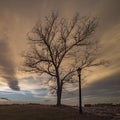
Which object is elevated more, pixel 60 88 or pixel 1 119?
pixel 60 88

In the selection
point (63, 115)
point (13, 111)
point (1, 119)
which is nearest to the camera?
point (1, 119)

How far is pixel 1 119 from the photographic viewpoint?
115 feet

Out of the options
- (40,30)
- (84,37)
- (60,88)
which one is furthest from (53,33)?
(60,88)

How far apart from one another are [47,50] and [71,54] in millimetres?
4449

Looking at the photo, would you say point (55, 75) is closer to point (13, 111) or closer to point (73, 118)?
point (13, 111)

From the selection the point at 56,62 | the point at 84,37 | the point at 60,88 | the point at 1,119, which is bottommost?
the point at 1,119

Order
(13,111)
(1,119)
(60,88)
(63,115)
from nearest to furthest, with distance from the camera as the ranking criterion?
(1,119) < (63,115) < (13,111) < (60,88)

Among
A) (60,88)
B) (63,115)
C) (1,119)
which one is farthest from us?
(60,88)

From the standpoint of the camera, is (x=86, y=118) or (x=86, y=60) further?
(x=86, y=60)

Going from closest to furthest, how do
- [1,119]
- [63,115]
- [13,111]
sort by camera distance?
1. [1,119]
2. [63,115]
3. [13,111]

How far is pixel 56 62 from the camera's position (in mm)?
53844


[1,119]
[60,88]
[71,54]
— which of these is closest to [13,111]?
[1,119]

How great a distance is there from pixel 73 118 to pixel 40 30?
23133 mm

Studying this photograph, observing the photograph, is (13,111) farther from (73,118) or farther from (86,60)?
(86,60)
